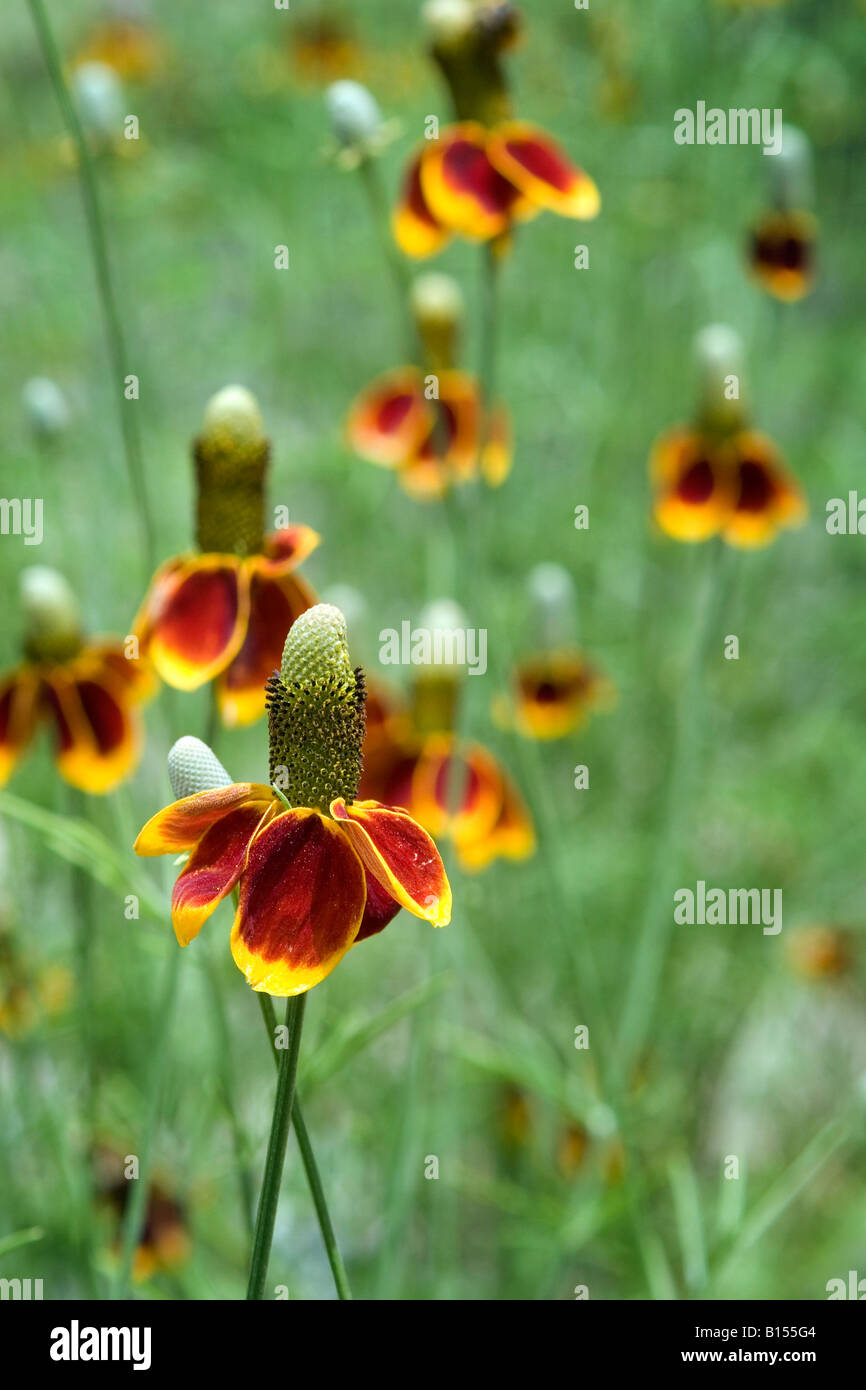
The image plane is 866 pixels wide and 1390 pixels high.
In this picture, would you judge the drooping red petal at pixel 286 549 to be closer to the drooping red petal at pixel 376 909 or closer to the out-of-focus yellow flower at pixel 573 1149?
the drooping red petal at pixel 376 909

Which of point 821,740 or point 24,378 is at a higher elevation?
point 24,378

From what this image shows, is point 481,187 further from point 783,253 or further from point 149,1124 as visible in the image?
point 149,1124

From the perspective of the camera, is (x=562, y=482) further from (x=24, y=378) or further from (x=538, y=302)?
(x=24, y=378)

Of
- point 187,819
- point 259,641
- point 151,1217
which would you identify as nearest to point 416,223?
point 259,641

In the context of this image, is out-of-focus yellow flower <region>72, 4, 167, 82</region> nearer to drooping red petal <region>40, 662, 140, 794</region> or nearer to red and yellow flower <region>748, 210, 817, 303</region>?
red and yellow flower <region>748, 210, 817, 303</region>
